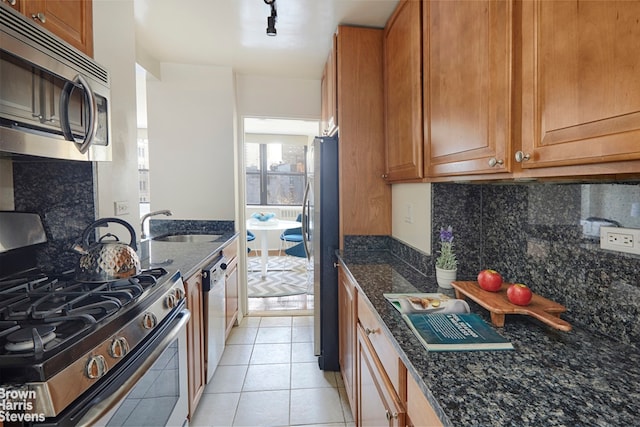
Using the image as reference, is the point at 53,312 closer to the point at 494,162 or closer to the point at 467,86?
the point at 494,162

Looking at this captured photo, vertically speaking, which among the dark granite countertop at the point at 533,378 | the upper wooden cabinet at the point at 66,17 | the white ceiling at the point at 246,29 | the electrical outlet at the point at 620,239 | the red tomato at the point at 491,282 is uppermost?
the white ceiling at the point at 246,29

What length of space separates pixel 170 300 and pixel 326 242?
3.87ft

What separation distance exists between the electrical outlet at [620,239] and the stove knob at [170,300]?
1.54m

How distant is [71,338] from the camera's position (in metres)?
0.82

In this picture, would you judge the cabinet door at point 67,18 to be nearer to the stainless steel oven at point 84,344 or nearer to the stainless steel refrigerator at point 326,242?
the stainless steel oven at point 84,344

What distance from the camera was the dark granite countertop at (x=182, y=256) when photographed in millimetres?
1707

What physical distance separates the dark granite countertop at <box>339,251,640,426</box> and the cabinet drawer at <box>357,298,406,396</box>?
80 millimetres

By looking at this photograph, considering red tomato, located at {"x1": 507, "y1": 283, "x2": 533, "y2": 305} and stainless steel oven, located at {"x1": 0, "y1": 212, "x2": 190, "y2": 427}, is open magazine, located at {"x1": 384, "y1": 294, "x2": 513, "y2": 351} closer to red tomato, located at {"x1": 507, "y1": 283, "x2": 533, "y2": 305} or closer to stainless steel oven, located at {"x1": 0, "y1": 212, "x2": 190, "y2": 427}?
red tomato, located at {"x1": 507, "y1": 283, "x2": 533, "y2": 305}

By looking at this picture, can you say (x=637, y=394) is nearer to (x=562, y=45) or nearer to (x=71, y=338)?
(x=562, y=45)

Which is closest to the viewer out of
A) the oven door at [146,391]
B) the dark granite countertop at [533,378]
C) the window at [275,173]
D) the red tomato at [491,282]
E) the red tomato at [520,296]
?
the dark granite countertop at [533,378]

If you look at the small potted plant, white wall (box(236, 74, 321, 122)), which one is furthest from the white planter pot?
white wall (box(236, 74, 321, 122))

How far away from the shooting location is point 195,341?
1.83 metres

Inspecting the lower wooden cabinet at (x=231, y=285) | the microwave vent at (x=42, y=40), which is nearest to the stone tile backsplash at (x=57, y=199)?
the microwave vent at (x=42, y=40)

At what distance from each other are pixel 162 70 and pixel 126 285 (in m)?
2.48
